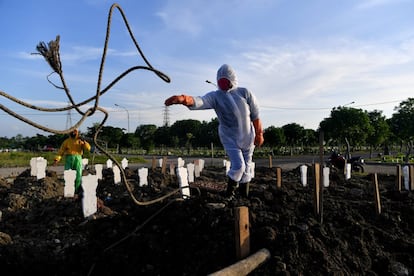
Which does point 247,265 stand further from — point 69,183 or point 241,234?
point 69,183

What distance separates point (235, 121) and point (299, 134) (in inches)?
1539

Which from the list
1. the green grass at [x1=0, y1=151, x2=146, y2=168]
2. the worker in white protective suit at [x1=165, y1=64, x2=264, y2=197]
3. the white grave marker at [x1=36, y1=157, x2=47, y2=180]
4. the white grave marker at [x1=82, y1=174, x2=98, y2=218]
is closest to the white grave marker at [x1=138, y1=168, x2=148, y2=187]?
the white grave marker at [x1=36, y1=157, x2=47, y2=180]

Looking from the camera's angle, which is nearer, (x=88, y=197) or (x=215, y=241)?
(x=215, y=241)

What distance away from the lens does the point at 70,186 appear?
6.28 metres

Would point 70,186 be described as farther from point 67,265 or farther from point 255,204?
point 255,204

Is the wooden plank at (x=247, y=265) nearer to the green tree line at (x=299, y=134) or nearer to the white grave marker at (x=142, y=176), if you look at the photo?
the green tree line at (x=299, y=134)

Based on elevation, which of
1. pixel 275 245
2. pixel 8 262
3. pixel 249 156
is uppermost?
pixel 249 156

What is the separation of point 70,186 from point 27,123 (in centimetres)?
503

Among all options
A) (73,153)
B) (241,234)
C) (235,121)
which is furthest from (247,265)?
(73,153)

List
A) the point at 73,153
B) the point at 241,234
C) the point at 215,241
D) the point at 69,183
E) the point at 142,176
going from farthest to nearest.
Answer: the point at 142,176
the point at 73,153
the point at 69,183
the point at 215,241
the point at 241,234

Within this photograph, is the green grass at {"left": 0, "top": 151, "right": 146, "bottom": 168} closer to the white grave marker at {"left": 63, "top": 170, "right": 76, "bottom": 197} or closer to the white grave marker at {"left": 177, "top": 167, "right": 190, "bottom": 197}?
the white grave marker at {"left": 63, "top": 170, "right": 76, "bottom": 197}

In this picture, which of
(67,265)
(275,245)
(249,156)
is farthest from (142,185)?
(275,245)

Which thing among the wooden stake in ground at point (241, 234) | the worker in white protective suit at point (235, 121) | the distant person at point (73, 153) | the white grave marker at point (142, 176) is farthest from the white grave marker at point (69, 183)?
the wooden stake in ground at point (241, 234)

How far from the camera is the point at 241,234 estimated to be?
113 inches
